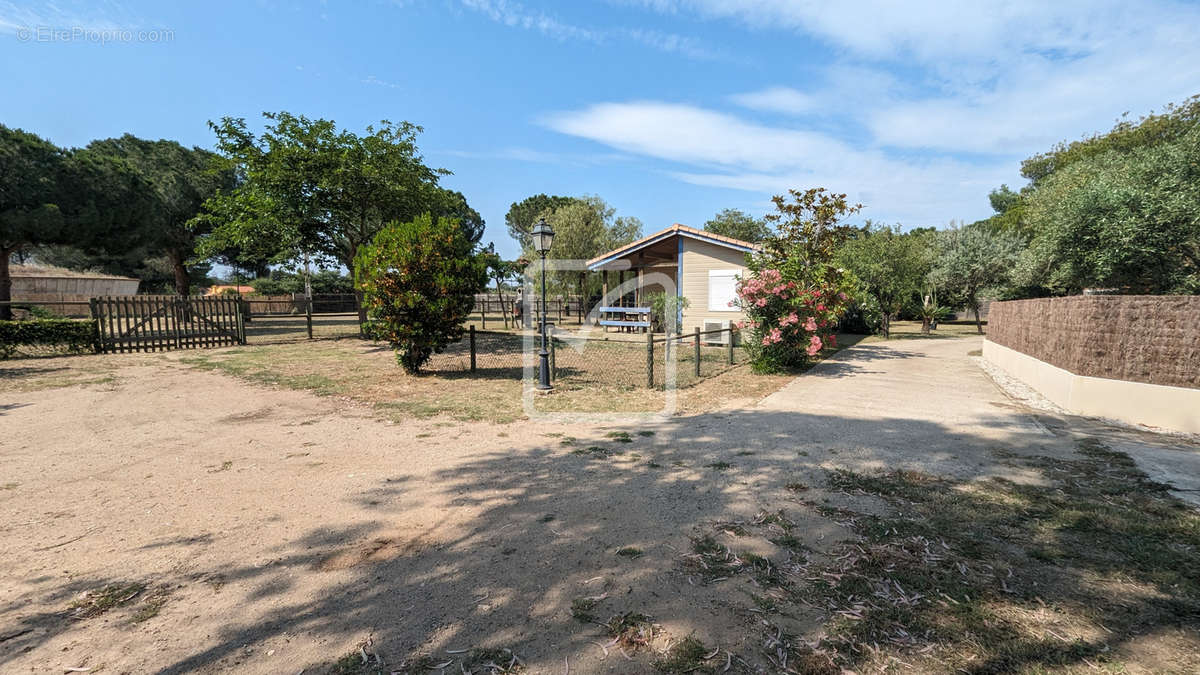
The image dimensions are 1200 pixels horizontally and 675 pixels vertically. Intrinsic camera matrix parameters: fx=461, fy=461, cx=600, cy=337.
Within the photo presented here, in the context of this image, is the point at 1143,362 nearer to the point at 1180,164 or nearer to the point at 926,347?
the point at 1180,164

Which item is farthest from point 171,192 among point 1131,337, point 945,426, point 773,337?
point 1131,337

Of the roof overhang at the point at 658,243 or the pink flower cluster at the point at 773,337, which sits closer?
the pink flower cluster at the point at 773,337

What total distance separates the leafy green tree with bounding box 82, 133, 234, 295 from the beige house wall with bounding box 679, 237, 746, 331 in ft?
72.9

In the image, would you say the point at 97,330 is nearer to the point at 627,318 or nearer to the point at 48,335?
the point at 48,335

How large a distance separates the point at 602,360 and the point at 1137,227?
13.9m

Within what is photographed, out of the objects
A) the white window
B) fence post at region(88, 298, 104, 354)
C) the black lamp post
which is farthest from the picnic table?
fence post at region(88, 298, 104, 354)

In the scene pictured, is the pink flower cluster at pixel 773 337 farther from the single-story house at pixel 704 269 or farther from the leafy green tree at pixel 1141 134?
the leafy green tree at pixel 1141 134

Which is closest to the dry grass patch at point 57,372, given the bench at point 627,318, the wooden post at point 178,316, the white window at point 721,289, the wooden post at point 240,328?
the wooden post at point 178,316

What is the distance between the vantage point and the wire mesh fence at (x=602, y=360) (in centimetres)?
967

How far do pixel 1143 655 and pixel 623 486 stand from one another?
315 cm

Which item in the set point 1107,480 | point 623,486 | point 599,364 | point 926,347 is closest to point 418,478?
point 623,486

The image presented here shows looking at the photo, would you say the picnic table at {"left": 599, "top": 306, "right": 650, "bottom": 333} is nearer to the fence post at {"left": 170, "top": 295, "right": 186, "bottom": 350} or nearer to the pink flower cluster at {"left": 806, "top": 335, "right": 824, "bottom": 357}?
the pink flower cluster at {"left": 806, "top": 335, "right": 824, "bottom": 357}

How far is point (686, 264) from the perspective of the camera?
17406 millimetres

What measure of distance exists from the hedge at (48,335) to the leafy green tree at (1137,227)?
27425mm
